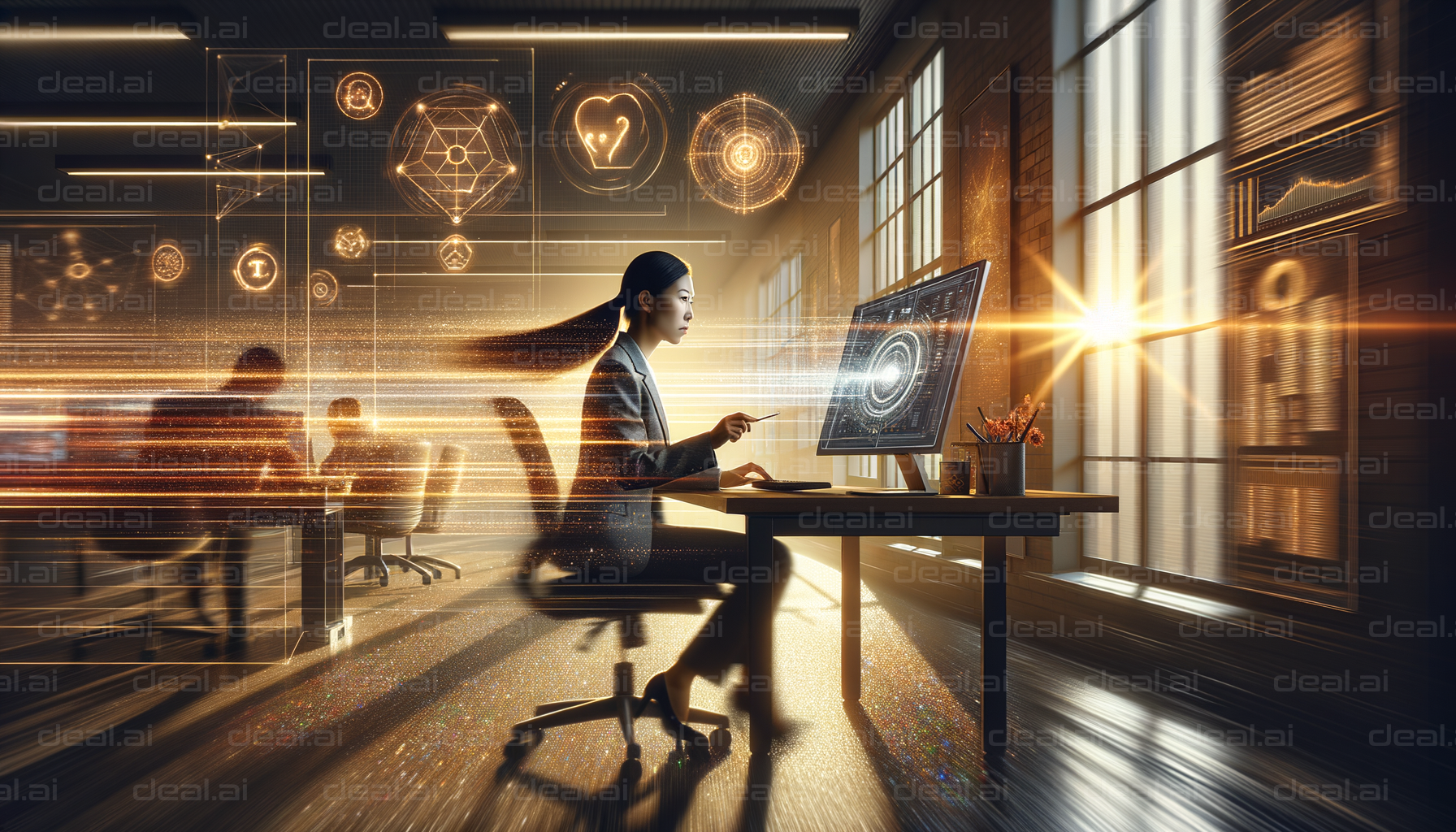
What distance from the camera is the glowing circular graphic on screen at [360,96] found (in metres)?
3.56

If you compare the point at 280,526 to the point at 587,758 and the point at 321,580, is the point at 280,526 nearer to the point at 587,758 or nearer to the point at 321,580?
the point at 321,580

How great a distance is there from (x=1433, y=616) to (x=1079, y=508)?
0.94 metres

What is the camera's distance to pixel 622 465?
5.62ft

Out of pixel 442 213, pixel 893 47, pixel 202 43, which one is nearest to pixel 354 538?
pixel 202 43

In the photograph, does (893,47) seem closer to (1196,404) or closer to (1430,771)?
(1196,404)

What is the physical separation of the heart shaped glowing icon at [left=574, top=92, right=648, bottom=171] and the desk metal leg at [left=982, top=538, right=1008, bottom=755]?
9.97 ft

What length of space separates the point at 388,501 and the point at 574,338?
3.48 metres

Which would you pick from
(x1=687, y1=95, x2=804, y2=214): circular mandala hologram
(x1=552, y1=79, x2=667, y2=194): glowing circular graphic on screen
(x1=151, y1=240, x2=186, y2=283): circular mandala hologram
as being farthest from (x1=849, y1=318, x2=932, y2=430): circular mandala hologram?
(x1=151, y1=240, x2=186, y2=283): circular mandala hologram

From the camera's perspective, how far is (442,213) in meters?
3.69

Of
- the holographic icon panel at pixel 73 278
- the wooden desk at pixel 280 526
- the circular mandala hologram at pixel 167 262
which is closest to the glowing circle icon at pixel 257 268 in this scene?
the wooden desk at pixel 280 526

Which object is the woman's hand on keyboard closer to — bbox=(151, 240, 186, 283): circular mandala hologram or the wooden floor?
the wooden floor

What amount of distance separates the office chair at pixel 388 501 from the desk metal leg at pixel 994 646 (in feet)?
13.2

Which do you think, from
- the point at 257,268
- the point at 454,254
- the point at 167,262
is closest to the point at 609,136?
the point at 454,254

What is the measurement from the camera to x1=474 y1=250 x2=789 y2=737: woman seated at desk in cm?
168
